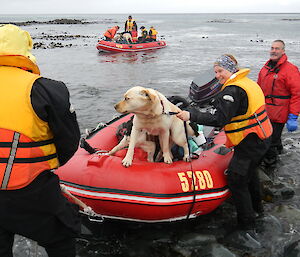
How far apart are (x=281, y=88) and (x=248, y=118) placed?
2.09 meters

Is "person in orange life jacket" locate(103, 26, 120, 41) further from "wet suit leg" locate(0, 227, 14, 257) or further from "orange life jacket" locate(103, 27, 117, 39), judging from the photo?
"wet suit leg" locate(0, 227, 14, 257)

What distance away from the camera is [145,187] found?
3631mm

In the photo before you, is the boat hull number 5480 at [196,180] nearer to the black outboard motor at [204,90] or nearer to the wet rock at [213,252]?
the wet rock at [213,252]

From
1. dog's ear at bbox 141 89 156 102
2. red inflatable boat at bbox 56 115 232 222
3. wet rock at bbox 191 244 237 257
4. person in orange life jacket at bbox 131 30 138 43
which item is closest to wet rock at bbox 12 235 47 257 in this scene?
red inflatable boat at bbox 56 115 232 222

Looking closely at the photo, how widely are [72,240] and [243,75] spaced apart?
2523mm

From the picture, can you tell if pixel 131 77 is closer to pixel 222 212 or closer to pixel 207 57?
pixel 207 57

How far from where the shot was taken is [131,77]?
1586 centimetres

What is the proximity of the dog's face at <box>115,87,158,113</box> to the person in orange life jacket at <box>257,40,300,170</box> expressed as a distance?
103 inches

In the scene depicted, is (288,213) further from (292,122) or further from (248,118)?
(248,118)

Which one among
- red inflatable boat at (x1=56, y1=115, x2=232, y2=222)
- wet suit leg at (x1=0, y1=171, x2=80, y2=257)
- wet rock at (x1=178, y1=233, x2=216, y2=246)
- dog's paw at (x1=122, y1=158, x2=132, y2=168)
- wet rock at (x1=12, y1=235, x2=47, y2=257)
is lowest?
wet rock at (x1=12, y1=235, x2=47, y2=257)

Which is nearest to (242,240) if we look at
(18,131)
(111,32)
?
(18,131)

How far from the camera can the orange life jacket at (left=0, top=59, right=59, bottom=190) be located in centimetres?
210

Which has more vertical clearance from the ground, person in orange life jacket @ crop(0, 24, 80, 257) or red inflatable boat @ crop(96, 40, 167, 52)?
person in orange life jacket @ crop(0, 24, 80, 257)

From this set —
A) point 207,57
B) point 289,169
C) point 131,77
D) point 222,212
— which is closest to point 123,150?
point 222,212
